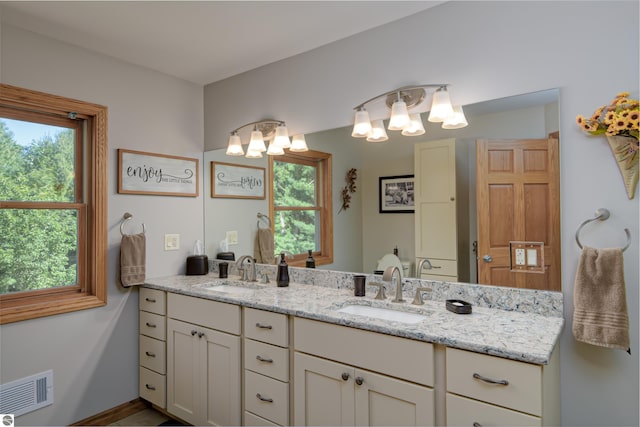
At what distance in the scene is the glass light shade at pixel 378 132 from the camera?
7.07ft

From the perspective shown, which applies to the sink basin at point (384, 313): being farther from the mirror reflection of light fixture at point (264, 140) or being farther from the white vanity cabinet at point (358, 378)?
the mirror reflection of light fixture at point (264, 140)

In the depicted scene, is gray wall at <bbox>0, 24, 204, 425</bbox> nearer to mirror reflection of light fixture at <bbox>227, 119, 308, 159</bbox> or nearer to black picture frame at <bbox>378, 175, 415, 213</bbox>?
mirror reflection of light fixture at <bbox>227, 119, 308, 159</bbox>

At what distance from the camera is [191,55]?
2551mm

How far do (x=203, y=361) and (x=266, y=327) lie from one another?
587 millimetres

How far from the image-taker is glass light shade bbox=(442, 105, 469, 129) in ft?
6.15

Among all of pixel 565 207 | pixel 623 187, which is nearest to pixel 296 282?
pixel 565 207

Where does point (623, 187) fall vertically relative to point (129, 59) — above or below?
below

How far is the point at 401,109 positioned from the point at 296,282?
1.30 meters

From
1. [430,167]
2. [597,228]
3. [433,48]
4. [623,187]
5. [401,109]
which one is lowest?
[597,228]

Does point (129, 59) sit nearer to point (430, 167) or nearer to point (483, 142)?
point (430, 167)

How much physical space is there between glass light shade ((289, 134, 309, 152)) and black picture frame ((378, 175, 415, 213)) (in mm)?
639

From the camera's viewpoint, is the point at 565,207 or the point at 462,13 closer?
the point at 565,207

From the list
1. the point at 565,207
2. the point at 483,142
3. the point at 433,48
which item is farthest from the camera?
the point at 433,48

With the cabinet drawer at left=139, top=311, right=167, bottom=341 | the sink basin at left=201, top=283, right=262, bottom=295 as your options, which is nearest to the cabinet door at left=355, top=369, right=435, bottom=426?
the sink basin at left=201, top=283, right=262, bottom=295
